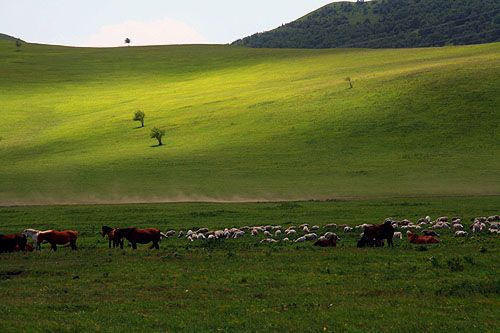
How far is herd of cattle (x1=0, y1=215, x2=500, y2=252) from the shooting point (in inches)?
939

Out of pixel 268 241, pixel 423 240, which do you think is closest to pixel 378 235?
pixel 423 240

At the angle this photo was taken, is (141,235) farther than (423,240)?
Yes

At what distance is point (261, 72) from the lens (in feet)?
375

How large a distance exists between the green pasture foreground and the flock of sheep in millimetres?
731

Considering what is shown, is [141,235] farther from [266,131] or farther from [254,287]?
[266,131]

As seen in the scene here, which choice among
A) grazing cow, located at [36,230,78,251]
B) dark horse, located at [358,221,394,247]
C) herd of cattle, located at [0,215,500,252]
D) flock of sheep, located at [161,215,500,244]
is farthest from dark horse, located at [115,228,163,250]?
dark horse, located at [358,221,394,247]

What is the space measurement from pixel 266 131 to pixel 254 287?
57.2 meters

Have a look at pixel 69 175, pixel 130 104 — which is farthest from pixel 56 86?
pixel 69 175

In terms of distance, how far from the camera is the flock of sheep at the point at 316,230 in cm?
2620

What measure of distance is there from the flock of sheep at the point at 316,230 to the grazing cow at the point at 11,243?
19.5 ft

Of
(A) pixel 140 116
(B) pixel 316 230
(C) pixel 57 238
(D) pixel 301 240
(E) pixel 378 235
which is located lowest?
Result: (B) pixel 316 230

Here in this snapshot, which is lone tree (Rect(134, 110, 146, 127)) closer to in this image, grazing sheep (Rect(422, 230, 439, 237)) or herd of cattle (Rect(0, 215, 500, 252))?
herd of cattle (Rect(0, 215, 500, 252))

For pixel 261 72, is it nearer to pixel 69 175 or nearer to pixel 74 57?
pixel 74 57

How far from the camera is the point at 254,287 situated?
1719 centimetres
